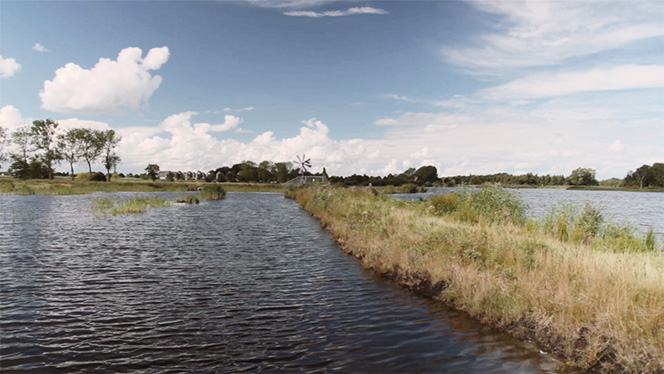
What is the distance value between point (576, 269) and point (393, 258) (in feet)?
20.4

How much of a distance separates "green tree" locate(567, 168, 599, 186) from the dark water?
549 ft

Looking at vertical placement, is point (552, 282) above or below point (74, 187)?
below

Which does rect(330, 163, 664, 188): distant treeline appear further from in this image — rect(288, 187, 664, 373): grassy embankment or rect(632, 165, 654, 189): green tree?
rect(288, 187, 664, 373): grassy embankment

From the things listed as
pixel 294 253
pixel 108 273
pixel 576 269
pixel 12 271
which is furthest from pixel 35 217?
pixel 576 269

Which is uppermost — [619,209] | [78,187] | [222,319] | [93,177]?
[93,177]

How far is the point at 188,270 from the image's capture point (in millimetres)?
14320

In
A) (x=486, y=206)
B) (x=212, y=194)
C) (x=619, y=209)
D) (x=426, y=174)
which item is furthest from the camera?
(x=426, y=174)

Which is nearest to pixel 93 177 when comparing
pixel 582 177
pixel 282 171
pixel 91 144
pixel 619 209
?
pixel 91 144

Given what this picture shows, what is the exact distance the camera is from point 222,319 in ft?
30.6

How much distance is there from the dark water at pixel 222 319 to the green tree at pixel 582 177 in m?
167

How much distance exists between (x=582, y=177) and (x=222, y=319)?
17715cm

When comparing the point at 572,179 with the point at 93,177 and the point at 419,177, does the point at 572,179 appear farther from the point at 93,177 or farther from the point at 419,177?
the point at 93,177

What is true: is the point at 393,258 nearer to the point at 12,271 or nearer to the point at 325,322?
the point at 325,322

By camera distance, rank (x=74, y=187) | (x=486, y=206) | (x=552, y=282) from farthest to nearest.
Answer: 1. (x=74, y=187)
2. (x=486, y=206)
3. (x=552, y=282)
